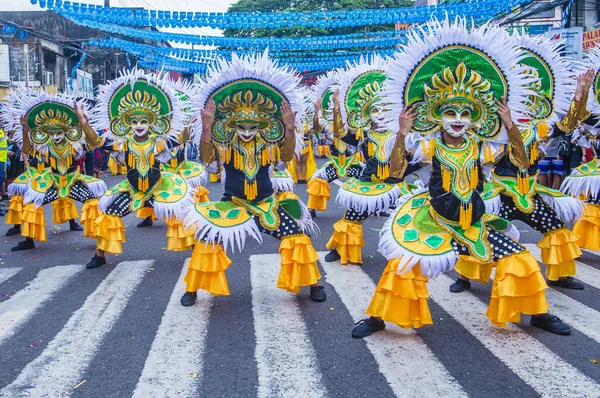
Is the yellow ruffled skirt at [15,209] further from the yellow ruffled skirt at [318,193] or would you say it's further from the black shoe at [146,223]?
the yellow ruffled skirt at [318,193]

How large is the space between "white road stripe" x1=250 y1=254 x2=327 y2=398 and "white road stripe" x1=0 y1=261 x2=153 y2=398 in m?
1.21

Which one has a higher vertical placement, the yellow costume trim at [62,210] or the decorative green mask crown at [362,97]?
the decorative green mask crown at [362,97]

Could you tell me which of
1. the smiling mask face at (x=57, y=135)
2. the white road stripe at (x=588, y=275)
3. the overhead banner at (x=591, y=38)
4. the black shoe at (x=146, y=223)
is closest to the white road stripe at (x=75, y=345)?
the smiling mask face at (x=57, y=135)

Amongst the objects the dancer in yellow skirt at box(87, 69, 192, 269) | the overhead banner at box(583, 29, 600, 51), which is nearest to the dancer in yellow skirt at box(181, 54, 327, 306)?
the dancer in yellow skirt at box(87, 69, 192, 269)

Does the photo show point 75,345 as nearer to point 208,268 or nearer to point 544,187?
point 208,268

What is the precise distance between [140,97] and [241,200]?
2.53 metres

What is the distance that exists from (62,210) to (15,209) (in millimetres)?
762

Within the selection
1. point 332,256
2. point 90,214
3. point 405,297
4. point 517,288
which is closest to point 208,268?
point 405,297

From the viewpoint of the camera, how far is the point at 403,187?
7.34 m

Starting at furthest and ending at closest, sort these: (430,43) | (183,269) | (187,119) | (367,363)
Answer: (187,119), (183,269), (430,43), (367,363)

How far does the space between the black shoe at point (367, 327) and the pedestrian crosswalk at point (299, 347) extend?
6cm

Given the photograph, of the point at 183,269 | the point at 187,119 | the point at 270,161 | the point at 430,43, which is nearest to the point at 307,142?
the point at 187,119

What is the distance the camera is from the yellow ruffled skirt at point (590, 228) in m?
6.93

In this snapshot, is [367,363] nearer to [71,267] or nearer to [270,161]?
[270,161]
